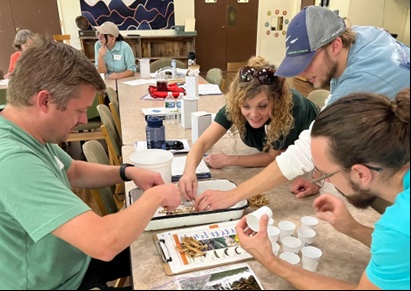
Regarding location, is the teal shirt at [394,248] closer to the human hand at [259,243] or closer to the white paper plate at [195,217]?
the human hand at [259,243]

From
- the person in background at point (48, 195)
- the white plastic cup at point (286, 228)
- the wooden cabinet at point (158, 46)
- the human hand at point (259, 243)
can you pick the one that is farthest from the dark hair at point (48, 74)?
the wooden cabinet at point (158, 46)

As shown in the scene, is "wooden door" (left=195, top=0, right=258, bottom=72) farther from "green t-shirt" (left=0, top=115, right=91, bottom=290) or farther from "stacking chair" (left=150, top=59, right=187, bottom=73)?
"green t-shirt" (left=0, top=115, right=91, bottom=290)

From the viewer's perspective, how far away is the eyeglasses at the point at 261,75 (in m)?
1.59

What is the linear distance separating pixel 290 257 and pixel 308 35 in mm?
883

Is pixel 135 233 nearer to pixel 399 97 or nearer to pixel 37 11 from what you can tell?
pixel 399 97

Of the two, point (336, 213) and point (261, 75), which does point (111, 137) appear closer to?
point (261, 75)

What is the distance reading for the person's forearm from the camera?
1.25 metres

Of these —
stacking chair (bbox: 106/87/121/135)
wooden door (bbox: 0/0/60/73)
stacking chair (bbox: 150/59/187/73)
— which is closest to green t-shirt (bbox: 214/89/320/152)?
stacking chair (bbox: 106/87/121/135)

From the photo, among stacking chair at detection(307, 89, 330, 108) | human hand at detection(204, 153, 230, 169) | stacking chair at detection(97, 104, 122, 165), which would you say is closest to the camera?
human hand at detection(204, 153, 230, 169)

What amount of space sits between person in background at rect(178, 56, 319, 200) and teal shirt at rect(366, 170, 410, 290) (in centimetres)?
91

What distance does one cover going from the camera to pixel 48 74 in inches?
38.1

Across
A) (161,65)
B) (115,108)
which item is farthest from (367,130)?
(161,65)

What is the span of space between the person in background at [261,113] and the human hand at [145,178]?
23 centimetres

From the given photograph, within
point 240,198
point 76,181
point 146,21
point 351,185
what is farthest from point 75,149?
point 146,21
